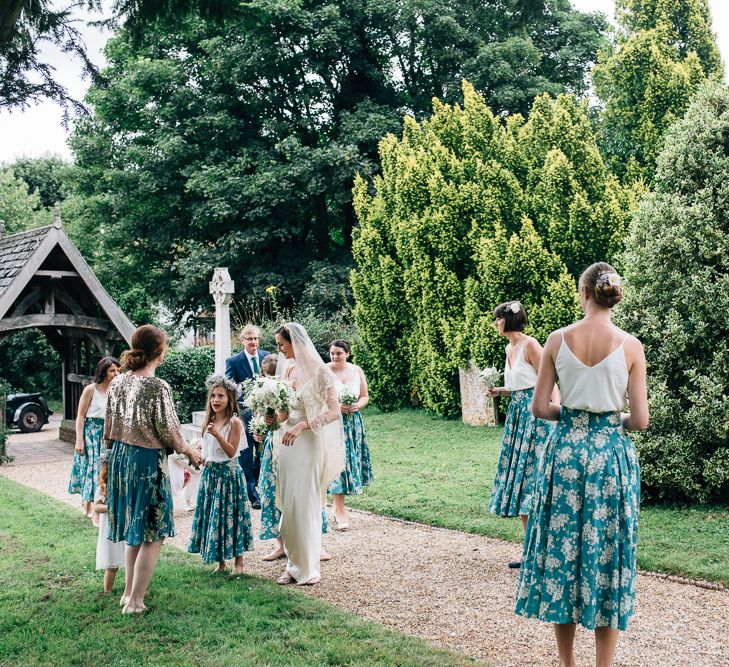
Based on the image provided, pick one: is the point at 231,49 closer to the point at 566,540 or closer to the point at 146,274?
the point at 146,274

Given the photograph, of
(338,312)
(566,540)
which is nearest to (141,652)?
(566,540)

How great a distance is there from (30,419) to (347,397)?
15.3 meters

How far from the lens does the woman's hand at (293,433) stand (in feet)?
21.6

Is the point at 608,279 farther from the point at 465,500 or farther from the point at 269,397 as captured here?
the point at 465,500

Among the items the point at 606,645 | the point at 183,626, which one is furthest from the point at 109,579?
the point at 606,645

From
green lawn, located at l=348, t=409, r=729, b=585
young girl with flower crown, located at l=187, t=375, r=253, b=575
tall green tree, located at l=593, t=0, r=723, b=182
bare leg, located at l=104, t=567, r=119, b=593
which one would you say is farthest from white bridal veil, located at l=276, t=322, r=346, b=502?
tall green tree, located at l=593, t=0, r=723, b=182

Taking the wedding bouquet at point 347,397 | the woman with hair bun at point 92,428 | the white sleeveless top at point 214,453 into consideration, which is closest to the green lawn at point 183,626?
the white sleeveless top at point 214,453

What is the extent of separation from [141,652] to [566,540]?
2.83 m

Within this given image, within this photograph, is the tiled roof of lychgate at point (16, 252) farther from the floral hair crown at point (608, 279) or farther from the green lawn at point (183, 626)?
the floral hair crown at point (608, 279)

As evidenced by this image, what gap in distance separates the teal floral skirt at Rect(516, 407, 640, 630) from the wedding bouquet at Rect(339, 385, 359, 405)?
4164 millimetres

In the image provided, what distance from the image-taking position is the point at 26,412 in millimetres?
20953

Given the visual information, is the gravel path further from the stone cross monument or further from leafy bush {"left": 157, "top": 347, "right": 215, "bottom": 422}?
leafy bush {"left": 157, "top": 347, "right": 215, "bottom": 422}

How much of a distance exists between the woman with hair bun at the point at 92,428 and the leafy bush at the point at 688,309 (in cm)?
588

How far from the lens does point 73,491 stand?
10.2 meters
